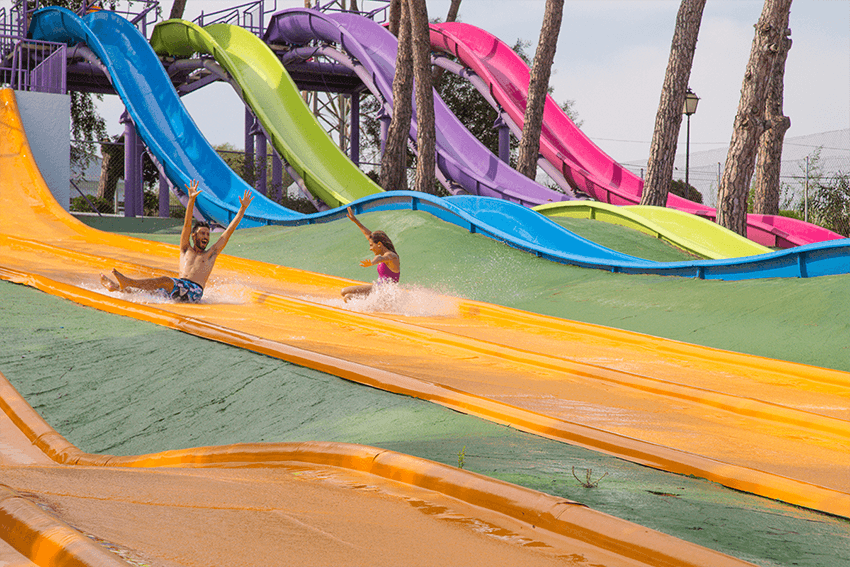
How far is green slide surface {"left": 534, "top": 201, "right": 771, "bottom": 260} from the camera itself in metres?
11.9

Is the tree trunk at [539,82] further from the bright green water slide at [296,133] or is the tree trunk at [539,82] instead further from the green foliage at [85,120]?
the green foliage at [85,120]

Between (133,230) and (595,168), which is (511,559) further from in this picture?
(595,168)

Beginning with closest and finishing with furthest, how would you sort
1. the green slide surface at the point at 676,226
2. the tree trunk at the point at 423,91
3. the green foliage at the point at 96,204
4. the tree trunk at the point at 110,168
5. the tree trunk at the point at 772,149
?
the green slide surface at the point at 676,226 → the tree trunk at the point at 772,149 → the tree trunk at the point at 423,91 → the green foliage at the point at 96,204 → the tree trunk at the point at 110,168

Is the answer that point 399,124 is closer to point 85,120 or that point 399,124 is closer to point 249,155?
point 249,155

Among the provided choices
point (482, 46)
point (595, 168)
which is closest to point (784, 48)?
point (595, 168)

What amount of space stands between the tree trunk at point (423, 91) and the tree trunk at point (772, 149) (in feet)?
22.2

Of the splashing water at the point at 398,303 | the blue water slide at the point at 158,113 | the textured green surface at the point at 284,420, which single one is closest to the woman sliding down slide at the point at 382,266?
the splashing water at the point at 398,303

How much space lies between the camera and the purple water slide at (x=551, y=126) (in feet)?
63.5

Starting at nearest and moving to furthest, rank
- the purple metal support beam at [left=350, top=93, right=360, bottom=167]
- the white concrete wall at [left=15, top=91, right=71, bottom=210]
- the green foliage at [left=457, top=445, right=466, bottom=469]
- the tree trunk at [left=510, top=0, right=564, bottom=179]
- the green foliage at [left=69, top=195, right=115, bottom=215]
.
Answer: the green foliage at [left=457, top=445, right=466, bottom=469]
the white concrete wall at [left=15, top=91, right=71, bottom=210]
the tree trunk at [left=510, top=0, right=564, bottom=179]
the purple metal support beam at [left=350, top=93, right=360, bottom=167]
the green foliage at [left=69, top=195, right=115, bottom=215]

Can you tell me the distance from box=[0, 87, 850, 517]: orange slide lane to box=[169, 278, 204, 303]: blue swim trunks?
0.24 metres

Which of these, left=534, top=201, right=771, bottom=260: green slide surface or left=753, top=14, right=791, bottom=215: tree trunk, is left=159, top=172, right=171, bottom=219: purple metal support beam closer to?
left=534, top=201, right=771, bottom=260: green slide surface

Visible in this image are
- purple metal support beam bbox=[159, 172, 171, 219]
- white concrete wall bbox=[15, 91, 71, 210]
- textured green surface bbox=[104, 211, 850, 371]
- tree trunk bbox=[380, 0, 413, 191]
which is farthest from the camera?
purple metal support beam bbox=[159, 172, 171, 219]

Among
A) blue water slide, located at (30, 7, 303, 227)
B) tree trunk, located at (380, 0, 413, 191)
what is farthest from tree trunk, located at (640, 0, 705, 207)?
blue water slide, located at (30, 7, 303, 227)

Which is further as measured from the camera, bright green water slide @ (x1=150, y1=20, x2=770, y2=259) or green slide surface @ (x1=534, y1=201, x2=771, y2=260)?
bright green water slide @ (x1=150, y1=20, x2=770, y2=259)
